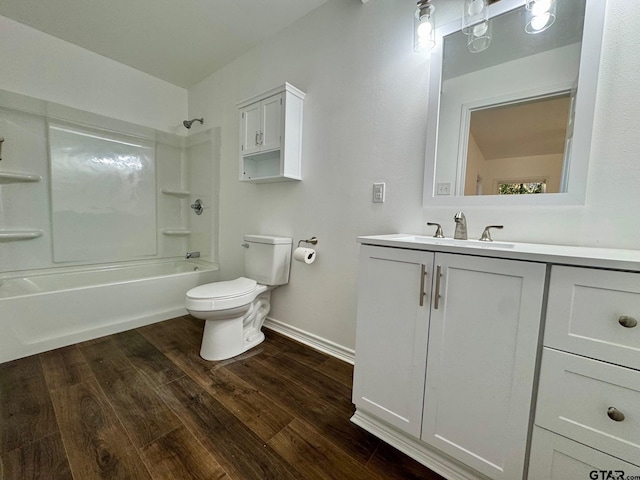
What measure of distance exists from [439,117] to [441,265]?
0.86 m

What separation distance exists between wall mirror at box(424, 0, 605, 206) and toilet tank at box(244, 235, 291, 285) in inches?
43.5

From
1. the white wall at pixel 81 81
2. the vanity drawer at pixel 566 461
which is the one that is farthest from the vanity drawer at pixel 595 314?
the white wall at pixel 81 81

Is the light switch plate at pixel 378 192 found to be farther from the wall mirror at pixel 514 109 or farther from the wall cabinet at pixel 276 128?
the wall cabinet at pixel 276 128

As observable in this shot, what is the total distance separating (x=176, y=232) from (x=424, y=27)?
2.99 m

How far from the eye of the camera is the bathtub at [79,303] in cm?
162

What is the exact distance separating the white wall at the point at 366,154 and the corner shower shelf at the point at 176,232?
4.04ft

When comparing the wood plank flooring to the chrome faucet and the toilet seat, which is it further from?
the chrome faucet

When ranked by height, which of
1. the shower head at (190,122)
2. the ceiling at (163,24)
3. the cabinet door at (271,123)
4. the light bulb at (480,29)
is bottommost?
the cabinet door at (271,123)

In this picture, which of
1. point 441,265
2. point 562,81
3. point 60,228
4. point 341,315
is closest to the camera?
point 441,265

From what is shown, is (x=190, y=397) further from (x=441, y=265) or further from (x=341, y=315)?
(x=441, y=265)

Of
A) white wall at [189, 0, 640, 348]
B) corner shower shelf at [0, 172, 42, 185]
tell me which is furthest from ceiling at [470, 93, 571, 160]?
corner shower shelf at [0, 172, 42, 185]

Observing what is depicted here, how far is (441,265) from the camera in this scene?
2.97 feet

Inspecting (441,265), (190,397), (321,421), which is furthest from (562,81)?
(190,397)

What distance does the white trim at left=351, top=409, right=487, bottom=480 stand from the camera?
0.92 metres
